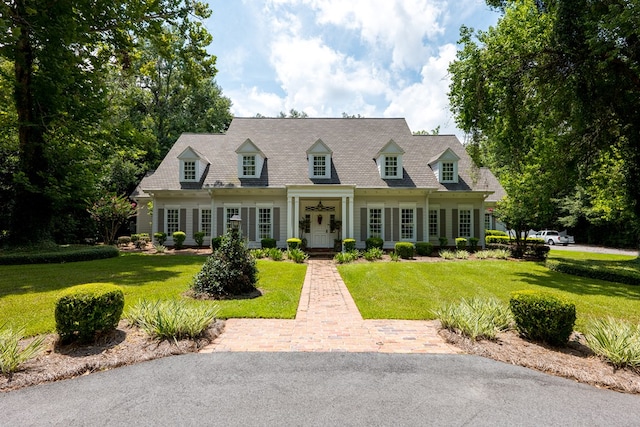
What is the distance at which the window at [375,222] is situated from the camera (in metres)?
18.8

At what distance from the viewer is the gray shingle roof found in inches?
747

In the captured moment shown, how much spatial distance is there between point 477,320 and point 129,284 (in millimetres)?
9905

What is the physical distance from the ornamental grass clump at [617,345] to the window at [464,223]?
49.0ft

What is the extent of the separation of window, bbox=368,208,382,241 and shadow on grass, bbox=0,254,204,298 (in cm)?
1038

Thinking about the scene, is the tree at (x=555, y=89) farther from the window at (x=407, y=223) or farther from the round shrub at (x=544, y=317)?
the round shrub at (x=544, y=317)

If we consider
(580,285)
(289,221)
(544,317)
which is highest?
(289,221)

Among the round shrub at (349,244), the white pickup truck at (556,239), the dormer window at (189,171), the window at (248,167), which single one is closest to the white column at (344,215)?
the round shrub at (349,244)

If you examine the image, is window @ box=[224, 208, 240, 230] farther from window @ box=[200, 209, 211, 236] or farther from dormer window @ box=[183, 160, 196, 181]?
dormer window @ box=[183, 160, 196, 181]

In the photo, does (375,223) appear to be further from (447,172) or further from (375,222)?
(447,172)

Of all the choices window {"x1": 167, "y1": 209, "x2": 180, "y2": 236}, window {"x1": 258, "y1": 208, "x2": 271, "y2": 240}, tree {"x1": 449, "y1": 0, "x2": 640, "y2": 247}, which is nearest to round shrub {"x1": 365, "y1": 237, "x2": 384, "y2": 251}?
window {"x1": 258, "y1": 208, "x2": 271, "y2": 240}

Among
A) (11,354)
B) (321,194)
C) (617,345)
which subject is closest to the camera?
(11,354)

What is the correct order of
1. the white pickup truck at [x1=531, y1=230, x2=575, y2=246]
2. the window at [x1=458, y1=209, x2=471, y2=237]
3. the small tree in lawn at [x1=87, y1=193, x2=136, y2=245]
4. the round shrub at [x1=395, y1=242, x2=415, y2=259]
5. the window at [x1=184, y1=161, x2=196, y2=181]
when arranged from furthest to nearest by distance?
the white pickup truck at [x1=531, y1=230, x2=575, y2=246] < the small tree in lawn at [x1=87, y1=193, x2=136, y2=245] < the window at [x1=184, y1=161, x2=196, y2=181] < the window at [x1=458, y1=209, x2=471, y2=237] < the round shrub at [x1=395, y1=242, x2=415, y2=259]

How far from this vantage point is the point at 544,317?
5293 mm

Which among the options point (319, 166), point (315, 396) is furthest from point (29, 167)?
point (315, 396)
